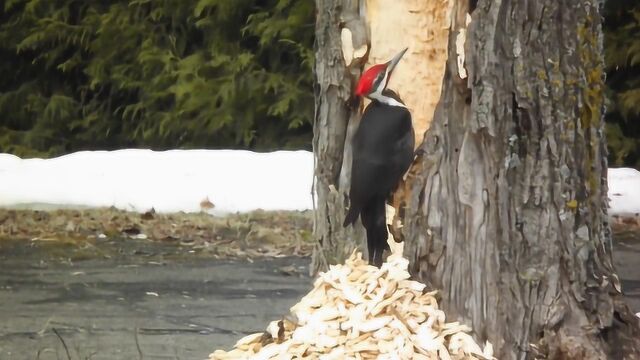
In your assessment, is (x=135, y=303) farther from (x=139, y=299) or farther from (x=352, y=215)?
(x=352, y=215)

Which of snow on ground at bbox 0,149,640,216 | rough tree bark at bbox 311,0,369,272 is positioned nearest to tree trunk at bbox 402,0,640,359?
rough tree bark at bbox 311,0,369,272

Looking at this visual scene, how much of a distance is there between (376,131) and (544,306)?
628 millimetres

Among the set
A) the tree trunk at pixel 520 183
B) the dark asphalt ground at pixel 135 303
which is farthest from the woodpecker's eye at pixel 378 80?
the dark asphalt ground at pixel 135 303

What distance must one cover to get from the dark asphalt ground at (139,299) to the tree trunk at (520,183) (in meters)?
1.47

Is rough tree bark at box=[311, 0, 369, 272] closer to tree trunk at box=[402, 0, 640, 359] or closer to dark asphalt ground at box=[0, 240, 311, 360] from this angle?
tree trunk at box=[402, 0, 640, 359]

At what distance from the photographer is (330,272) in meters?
2.99

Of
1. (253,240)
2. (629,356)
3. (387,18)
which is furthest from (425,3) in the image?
(253,240)

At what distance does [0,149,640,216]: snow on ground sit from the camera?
23.2 ft

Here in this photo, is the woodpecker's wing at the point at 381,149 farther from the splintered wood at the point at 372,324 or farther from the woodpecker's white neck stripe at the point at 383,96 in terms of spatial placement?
the splintered wood at the point at 372,324

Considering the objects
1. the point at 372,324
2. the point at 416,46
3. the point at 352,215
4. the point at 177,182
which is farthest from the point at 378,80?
the point at 177,182

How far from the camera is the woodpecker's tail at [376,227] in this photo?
295 centimetres

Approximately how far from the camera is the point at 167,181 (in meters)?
7.38

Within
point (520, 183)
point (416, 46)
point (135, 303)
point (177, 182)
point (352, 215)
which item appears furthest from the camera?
point (177, 182)

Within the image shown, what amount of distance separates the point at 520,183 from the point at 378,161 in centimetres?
39
